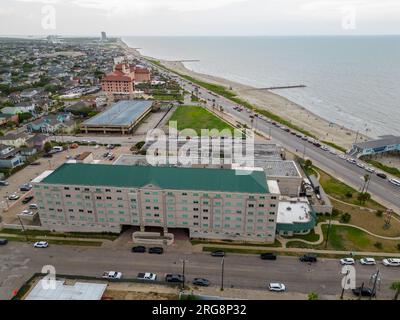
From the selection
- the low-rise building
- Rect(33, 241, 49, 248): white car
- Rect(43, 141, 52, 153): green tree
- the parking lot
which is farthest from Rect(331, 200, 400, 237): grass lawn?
Rect(43, 141, 52, 153): green tree

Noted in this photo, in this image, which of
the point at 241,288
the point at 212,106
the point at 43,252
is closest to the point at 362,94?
the point at 212,106

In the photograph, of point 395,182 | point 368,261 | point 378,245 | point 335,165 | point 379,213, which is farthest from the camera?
point 335,165

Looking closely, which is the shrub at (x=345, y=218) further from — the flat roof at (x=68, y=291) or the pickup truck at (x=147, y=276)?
the flat roof at (x=68, y=291)

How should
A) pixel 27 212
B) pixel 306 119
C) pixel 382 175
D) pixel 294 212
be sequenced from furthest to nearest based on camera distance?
pixel 306 119 → pixel 382 175 → pixel 27 212 → pixel 294 212

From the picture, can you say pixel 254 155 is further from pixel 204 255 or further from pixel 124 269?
pixel 124 269

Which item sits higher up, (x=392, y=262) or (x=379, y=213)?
(x=379, y=213)

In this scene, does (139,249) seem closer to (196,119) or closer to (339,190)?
(339,190)

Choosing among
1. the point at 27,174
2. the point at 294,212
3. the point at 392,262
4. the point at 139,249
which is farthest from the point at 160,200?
the point at 27,174

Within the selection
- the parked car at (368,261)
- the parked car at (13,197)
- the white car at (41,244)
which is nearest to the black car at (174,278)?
the white car at (41,244)
